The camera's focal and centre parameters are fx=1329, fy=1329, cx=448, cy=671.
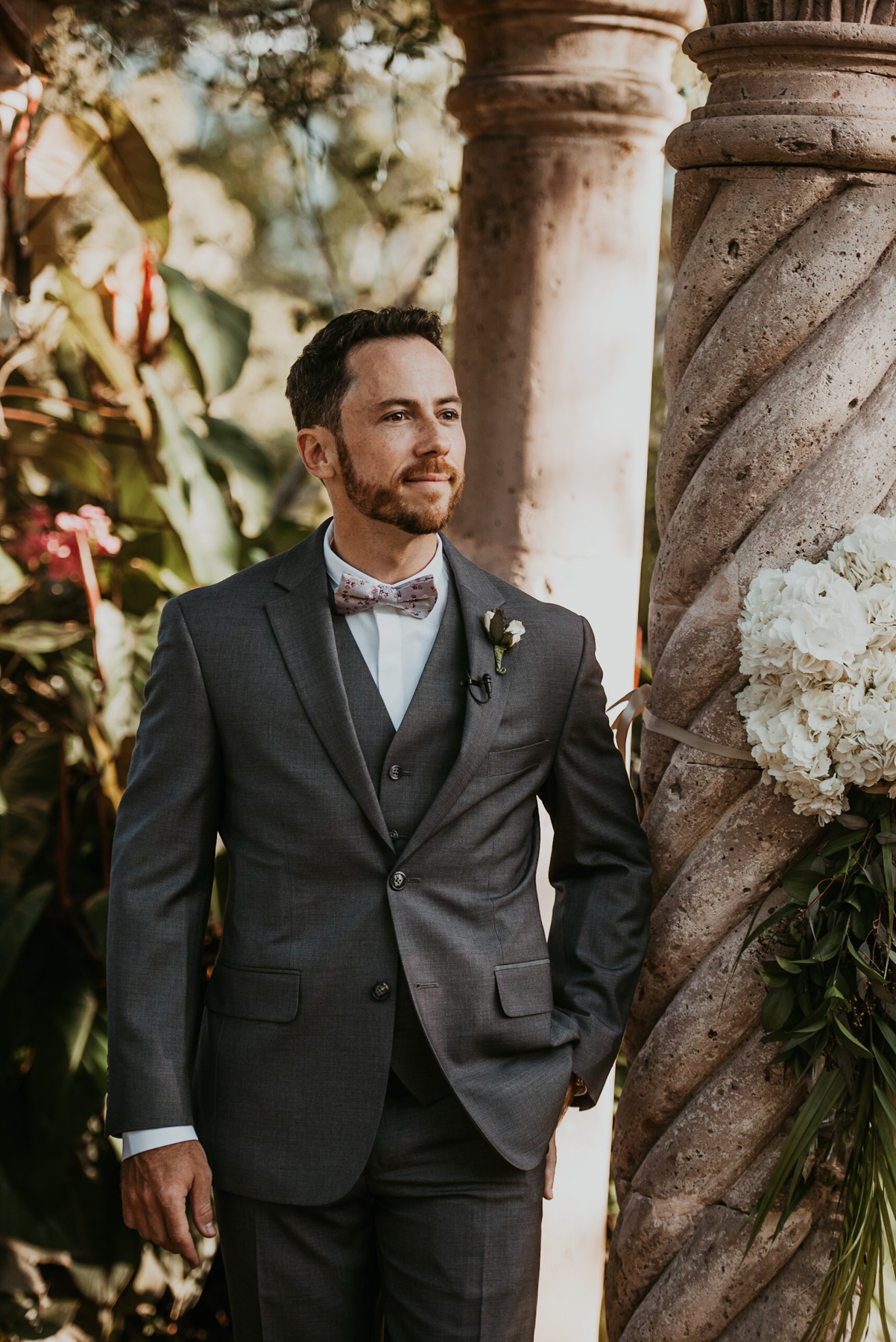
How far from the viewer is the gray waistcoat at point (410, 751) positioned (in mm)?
1628

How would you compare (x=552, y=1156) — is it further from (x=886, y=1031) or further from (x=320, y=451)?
(x=320, y=451)

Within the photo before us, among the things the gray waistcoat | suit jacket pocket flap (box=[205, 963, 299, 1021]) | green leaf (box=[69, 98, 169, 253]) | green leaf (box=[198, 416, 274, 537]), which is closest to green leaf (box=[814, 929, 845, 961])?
the gray waistcoat

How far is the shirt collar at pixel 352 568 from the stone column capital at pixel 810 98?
23.8 inches

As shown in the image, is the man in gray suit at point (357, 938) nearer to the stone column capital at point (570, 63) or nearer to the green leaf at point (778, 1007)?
the green leaf at point (778, 1007)

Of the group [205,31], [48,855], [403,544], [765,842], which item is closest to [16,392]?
[48,855]

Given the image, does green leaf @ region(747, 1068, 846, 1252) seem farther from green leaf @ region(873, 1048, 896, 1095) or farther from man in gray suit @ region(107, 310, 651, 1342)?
man in gray suit @ region(107, 310, 651, 1342)

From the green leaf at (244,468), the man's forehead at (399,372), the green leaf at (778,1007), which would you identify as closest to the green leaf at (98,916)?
the green leaf at (244,468)

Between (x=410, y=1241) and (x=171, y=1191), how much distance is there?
300mm

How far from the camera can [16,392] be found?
10.7 feet

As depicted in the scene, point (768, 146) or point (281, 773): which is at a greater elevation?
point (768, 146)

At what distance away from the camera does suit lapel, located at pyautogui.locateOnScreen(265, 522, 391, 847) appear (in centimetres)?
160

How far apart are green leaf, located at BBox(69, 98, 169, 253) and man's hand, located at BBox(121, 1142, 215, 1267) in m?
2.53

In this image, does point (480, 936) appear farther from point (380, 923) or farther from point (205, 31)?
point (205, 31)

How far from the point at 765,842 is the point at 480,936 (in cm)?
37
